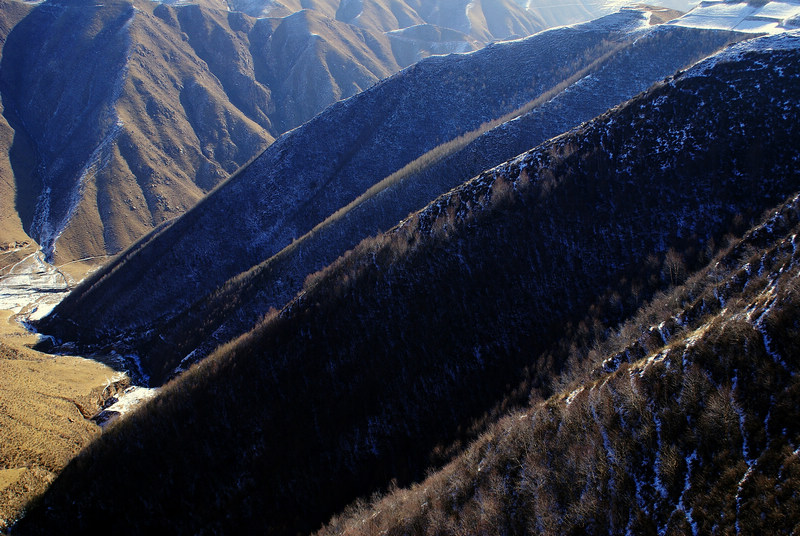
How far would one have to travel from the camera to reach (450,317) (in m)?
48.4

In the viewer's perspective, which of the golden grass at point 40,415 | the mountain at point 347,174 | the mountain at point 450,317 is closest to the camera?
the mountain at point 450,317

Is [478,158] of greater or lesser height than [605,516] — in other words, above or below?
above

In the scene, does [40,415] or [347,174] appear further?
[347,174]

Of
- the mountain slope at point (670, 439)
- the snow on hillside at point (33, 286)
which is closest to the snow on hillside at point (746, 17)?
the mountain slope at point (670, 439)

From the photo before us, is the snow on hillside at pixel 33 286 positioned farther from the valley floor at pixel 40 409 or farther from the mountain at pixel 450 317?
the mountain at pixel 450 317

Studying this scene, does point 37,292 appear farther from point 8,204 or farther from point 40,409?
point 40,409

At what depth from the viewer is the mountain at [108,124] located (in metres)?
135

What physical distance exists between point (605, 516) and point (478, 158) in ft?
216

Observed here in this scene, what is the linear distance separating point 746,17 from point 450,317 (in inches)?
3822

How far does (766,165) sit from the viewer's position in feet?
140

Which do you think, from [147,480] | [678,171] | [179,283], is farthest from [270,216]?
[678,171]

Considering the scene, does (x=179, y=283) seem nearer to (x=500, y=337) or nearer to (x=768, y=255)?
(x=500, y=337)

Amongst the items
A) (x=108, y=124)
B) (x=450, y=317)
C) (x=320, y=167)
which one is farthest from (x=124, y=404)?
(x=108, y=124)

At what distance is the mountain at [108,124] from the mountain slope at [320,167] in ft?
124
